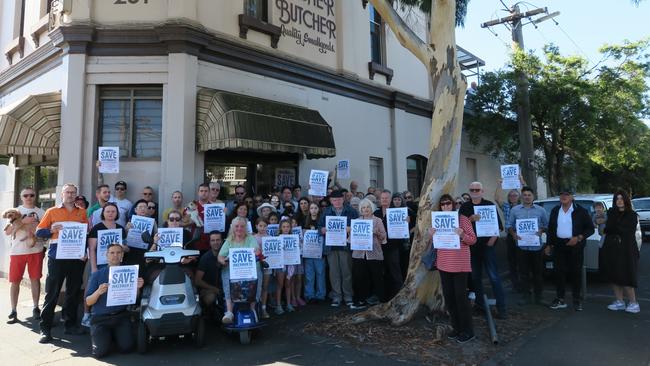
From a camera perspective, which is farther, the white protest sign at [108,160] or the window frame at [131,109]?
the window frame at [131,109]

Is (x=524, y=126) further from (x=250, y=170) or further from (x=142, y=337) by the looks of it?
(x=142, y=337)

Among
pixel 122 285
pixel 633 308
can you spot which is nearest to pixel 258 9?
pixel 122 285

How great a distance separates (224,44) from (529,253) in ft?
24.8

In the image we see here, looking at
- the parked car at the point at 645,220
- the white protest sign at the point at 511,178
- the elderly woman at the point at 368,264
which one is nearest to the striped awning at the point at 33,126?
the elderly woman at the point at 368,264

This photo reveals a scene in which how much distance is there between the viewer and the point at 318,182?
8.70 m

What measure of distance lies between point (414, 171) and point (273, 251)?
10.1 m

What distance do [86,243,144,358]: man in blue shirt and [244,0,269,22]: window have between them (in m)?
7.34

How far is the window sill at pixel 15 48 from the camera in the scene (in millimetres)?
11070

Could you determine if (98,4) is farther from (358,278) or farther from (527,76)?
(527,76)

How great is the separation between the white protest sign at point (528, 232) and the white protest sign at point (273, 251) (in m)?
4.06

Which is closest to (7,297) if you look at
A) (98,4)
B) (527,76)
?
(98,4)

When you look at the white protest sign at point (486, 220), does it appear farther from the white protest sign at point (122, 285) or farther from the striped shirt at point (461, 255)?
the white protest sign at point (122, 285)

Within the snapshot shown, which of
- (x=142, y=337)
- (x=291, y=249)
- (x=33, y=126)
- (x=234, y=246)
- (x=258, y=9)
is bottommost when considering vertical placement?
(x=142, y=337)

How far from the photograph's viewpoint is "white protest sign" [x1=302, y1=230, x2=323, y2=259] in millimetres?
7469
